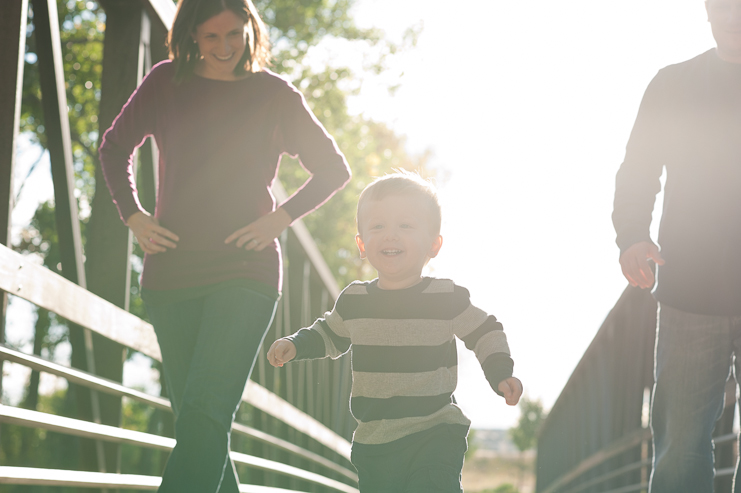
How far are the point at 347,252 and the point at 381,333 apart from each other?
1602 cm

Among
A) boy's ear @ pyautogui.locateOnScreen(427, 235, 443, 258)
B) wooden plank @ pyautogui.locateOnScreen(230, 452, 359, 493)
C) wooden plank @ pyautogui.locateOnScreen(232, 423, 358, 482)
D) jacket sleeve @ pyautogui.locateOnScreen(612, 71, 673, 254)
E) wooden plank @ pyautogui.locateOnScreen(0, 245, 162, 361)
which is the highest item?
jacket sleeve @ pyautogui.locateOnScreen(612, 71, 673, 254)

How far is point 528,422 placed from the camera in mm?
88812

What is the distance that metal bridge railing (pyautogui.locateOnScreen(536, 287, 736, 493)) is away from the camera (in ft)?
15.4

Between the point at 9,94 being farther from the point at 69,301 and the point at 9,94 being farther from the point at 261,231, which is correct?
the point at 261,231

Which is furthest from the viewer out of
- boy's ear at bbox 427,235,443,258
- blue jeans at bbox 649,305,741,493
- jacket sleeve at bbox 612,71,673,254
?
jacket sleeve at bbox 612,71,673,254

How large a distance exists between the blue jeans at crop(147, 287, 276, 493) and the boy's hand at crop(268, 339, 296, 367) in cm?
14

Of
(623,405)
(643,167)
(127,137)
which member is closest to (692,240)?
(643,167)

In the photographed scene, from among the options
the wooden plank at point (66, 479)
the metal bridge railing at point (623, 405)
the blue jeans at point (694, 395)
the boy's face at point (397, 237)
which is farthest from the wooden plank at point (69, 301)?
the metal bridge railing at point (623, 405)

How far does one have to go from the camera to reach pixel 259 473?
5867 millimetres

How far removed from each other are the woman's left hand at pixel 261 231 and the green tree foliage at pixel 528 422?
88890mm

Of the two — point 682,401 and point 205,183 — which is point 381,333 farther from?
point 682,401

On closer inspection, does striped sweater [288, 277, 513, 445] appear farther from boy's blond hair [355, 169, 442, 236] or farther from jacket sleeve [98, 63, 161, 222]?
jacket sleeve [98, 63, 161, 222]

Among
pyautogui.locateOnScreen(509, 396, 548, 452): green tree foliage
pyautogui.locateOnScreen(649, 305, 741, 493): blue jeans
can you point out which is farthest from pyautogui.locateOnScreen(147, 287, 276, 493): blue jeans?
pyautogui.locateOnScreen(509, 396, 548, 452): green tree foliage

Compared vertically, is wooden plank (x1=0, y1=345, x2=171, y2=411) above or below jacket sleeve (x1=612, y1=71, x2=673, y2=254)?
below
